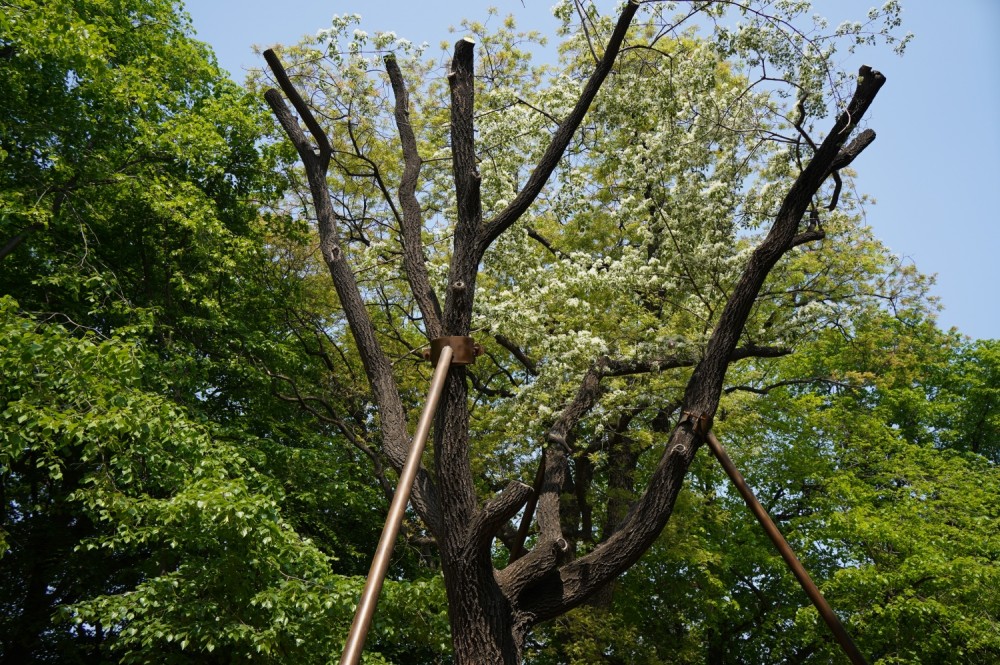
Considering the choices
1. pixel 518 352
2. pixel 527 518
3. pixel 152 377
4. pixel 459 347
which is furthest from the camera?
pixel 518 352

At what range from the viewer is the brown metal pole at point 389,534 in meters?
4.26

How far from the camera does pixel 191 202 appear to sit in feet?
34.9

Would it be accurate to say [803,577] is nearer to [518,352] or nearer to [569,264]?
[569,264]

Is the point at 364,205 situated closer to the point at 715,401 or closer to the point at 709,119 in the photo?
the point at 709,119

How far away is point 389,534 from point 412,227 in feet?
9.56

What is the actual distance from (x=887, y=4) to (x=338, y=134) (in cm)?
828

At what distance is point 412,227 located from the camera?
6.87 meters

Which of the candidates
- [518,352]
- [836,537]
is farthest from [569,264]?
[836,537]

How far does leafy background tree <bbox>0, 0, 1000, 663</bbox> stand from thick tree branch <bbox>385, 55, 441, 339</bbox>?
42 centimetres

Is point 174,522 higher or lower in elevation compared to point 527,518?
higher

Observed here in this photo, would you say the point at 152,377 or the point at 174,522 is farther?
the point at 152,377

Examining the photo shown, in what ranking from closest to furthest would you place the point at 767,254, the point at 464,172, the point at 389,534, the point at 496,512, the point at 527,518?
1. the point at 389,534
2. the point at 496,512
3. the point at 767,254
4. the point at 464,172
5. the point at 527,518

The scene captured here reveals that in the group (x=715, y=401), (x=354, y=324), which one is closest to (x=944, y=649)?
(x=715, y=401)

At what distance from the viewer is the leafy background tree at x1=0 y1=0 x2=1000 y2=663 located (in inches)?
333
